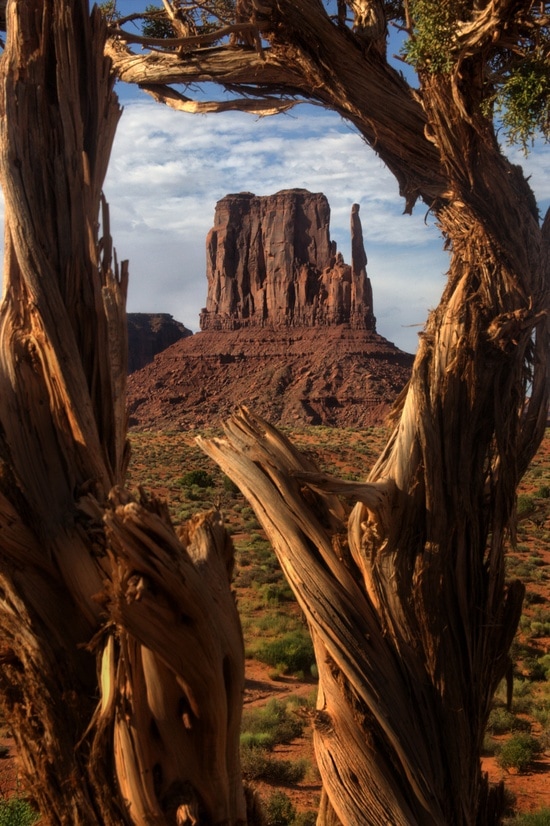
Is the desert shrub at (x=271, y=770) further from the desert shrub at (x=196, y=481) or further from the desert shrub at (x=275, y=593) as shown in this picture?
the desert shrub at (x=196, y=481)

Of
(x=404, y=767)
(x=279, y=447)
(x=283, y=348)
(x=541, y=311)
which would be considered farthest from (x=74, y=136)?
(x=283, y=348)

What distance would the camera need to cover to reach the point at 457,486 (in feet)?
11.1

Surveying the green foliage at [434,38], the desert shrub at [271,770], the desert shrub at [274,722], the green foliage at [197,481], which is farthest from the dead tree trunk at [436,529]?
the green foliage at [197,481]

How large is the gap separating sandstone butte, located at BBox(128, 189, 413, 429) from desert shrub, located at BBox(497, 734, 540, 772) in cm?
A: 6137

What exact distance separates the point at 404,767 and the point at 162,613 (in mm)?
1256

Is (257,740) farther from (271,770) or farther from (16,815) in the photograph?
(16,815)

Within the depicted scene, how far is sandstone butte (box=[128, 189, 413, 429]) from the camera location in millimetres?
76812

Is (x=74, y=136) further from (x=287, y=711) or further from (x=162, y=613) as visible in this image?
(x=287, y=711)

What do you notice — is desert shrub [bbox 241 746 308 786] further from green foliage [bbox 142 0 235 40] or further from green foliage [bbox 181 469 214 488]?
green foliage [bbox 181 469 214 488]

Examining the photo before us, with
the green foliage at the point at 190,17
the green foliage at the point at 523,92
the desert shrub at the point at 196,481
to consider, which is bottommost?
the desert shrub at the point at 196,481

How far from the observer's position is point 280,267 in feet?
320

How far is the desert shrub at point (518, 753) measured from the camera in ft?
29.1

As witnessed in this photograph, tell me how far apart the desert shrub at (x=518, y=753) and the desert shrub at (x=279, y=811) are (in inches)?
110

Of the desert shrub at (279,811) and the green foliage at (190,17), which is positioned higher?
the green foliage at (190,17)
